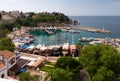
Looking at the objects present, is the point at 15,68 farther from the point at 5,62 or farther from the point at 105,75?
the point at 105,75

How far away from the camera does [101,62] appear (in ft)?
78.8

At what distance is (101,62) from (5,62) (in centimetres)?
Result: 1185

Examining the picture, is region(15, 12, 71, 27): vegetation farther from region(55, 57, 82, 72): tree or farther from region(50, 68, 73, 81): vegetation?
region(50, 68, 73, 81): vegetation

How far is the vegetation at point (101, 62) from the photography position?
2149 cm

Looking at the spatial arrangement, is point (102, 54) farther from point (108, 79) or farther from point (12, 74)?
point (12, 74)

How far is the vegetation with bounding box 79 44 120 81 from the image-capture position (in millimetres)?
21486

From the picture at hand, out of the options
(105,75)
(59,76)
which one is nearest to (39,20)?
(59,76)

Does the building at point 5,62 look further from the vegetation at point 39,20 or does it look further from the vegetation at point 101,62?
the vegetation at point 39,20

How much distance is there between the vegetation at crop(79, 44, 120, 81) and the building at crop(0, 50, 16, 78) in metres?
9.36

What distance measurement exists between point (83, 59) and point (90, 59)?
114 centimetres

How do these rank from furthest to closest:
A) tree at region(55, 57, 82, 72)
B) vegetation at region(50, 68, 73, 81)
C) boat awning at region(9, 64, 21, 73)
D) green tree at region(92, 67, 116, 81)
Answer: boat awning at region(9, 64, 21, 73) < tree at region(55, 57, 82, 72) < green tree at region(92, 67, 116, 81) < vegetation at region(50, 68, 73, 81)

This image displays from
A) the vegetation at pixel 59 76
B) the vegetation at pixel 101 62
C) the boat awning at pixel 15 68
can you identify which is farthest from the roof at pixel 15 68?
the vegetation at pixel 101 62

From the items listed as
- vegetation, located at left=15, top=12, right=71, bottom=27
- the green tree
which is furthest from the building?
vegetation, located at left=15, top=12, right=71, bottom=27

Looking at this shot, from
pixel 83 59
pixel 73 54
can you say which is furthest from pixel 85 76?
pixel 73 54
